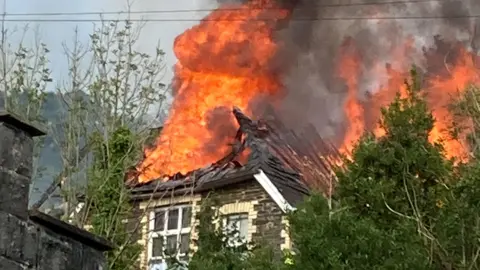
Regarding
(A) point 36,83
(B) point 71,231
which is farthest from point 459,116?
(B) point 71,231

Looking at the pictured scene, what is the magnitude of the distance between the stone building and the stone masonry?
617 inches

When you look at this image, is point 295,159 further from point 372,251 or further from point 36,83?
point 372,251

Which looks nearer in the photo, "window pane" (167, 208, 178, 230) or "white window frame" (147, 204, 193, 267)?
A: "white window frame" (147, 204, 193, 267)

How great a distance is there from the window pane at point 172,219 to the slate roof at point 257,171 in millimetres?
412

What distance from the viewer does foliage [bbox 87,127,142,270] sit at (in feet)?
63.0

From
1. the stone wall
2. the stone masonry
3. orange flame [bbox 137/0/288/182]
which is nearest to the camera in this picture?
the stone masonry

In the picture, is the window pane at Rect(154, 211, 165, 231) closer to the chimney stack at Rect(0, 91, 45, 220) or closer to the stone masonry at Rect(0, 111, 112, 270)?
the stone masonry at Rect(0, 111, 112, 270)

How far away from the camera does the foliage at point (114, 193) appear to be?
63.0 feet

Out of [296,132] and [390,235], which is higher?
[296,132]

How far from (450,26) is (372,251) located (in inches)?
999

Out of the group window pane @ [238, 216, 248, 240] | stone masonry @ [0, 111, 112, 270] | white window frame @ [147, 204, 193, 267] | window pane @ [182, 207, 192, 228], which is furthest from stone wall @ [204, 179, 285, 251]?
stone masonry @ [0, 111, 112, 270]

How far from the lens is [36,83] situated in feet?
70.5

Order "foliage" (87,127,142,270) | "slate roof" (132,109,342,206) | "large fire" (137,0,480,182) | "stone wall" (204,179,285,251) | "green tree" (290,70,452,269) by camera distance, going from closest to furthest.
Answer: "green tree" (290,70,452,269), "foliage" (87,127,142,270), "stone wall" (204,179,285,251), "slate roof" (132,109,342,206), "large fire" (137,0,480,182)

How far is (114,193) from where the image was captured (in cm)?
1967
